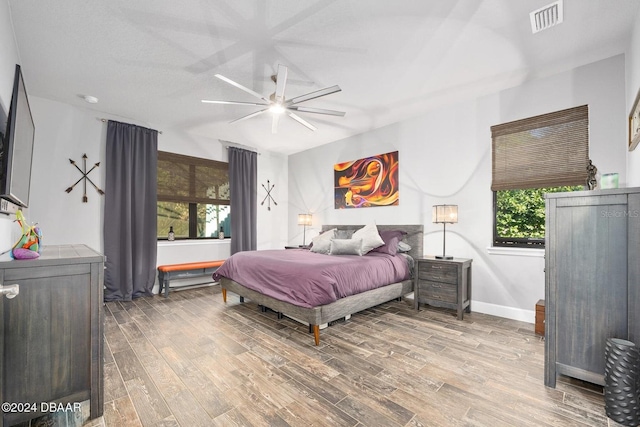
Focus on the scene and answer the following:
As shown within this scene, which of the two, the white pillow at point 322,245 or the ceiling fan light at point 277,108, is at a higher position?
the ceiling fan light at point 277,108

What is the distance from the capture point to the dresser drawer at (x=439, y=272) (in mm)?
3410

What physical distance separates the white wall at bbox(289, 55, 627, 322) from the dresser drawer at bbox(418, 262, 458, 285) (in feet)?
1.68

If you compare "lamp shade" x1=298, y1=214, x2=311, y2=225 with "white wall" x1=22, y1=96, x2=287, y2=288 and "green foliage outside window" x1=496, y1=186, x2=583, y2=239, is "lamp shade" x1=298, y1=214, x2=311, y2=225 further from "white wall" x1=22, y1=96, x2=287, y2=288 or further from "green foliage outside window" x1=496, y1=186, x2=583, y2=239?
"green foliage outside window" x1=496, y1=186, x2=583, y2=239

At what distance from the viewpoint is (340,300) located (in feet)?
9.56

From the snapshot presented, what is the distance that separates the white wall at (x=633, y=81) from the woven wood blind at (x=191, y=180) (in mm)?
5551

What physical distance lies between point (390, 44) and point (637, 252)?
7.73ft

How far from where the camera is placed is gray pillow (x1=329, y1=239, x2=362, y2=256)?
3.93 meters

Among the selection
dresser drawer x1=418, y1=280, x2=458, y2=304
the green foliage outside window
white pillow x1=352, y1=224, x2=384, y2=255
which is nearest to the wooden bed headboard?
white pillow x1=352, y1=224, x2=384, y2=255

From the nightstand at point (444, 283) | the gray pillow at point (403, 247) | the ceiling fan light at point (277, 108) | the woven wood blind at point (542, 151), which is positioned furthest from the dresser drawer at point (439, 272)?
the ceiling fan light at point (277, 108)

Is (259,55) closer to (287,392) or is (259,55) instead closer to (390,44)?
(390,44)

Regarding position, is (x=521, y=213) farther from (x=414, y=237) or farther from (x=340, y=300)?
Answer: (x=340, y=300)

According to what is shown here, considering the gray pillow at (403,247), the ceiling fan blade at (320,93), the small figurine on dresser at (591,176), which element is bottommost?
the gray pillow at (403,247)

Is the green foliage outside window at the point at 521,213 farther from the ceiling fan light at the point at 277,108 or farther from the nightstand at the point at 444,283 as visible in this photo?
the ceiling fan light at the point at 277,108

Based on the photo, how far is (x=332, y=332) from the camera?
299cm
